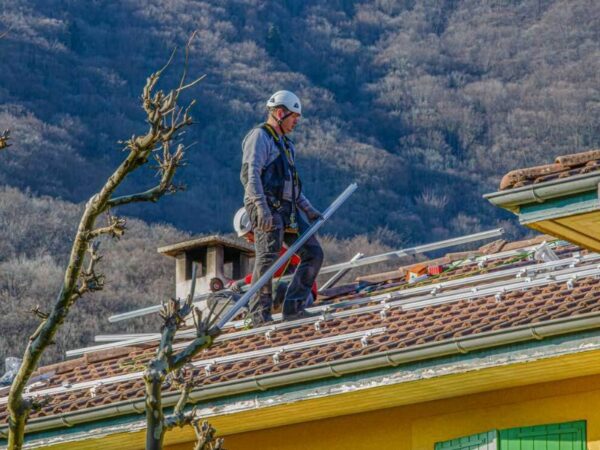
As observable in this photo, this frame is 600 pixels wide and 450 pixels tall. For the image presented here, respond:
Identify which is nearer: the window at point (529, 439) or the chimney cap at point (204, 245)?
the window at point (529, 439)

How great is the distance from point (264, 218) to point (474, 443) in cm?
308

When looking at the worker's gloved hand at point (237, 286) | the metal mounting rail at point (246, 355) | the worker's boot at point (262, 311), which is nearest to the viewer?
the metal mounting rail at point (246, 355)

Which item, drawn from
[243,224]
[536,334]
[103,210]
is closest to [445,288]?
[243,224]

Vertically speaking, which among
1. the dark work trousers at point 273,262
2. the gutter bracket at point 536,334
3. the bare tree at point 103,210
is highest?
the dark work trousers at point 273,262

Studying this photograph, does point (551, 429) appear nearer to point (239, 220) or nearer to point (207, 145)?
point (239, 220)

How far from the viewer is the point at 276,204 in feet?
55.5

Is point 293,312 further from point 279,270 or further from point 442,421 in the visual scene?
point 442,421

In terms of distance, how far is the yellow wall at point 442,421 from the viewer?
1377cm

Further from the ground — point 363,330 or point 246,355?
point 363,330

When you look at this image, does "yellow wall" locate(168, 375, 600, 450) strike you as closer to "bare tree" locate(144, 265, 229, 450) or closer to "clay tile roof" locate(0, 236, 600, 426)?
"clay tile roof" locate(0, 236, 600, 426)

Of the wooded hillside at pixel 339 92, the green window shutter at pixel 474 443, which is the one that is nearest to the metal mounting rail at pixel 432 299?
the green window shutter at pixel 474 443

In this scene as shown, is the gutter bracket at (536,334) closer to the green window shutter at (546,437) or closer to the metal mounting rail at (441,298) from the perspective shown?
the green window shutter at (546,437)

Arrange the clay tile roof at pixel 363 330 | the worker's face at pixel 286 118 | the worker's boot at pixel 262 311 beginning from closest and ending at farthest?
1. the clay tile roof at pixel 363 330
2. the worker's boot at pixel 262 311
3. the worker's face at pixel 286 118

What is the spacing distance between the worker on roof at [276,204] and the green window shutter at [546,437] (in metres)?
3.09
